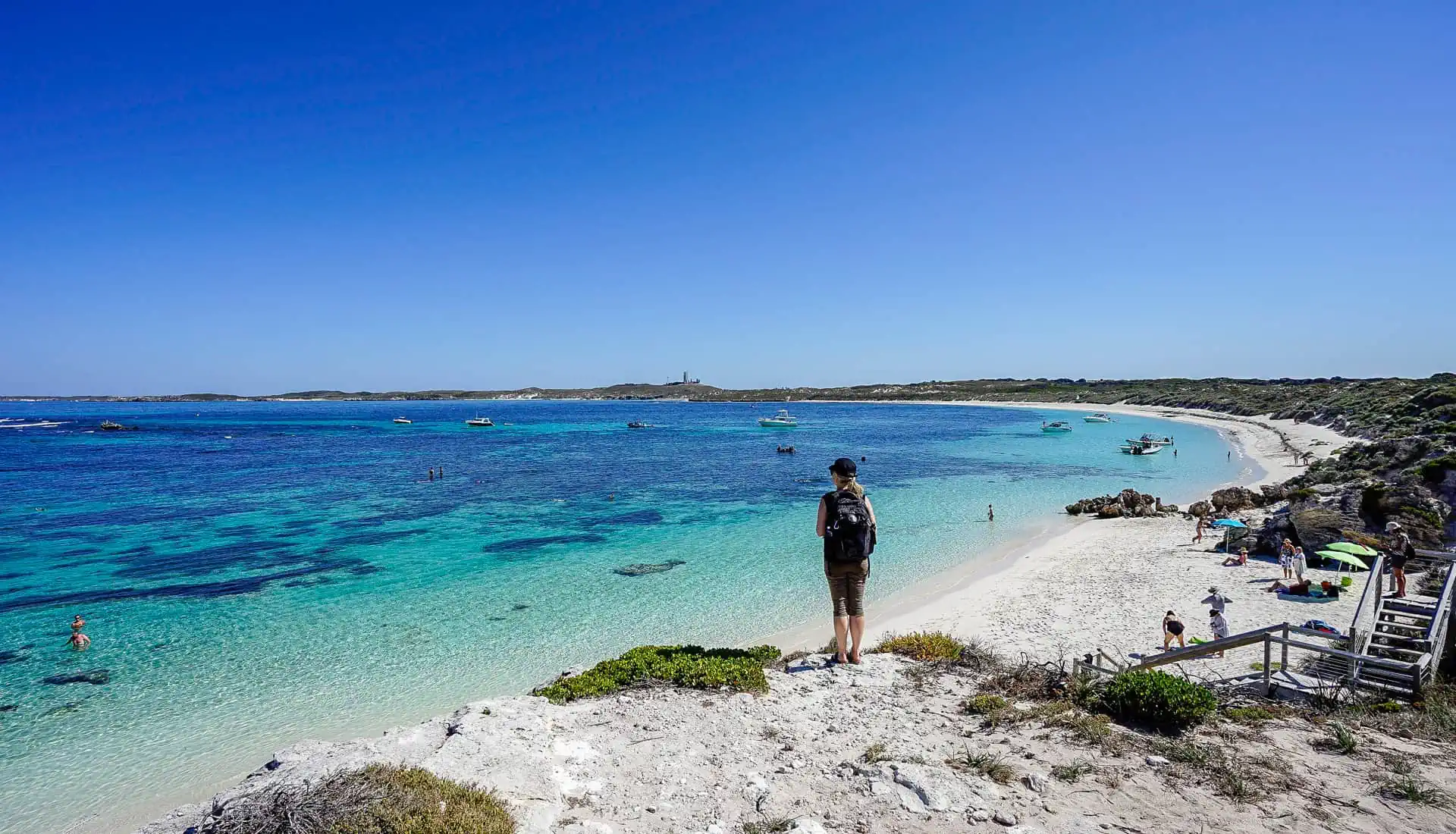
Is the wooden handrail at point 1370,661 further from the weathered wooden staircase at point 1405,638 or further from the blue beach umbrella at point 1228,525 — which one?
the blue beach umbrella at point 1228,525

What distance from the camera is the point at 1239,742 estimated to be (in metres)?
7.38

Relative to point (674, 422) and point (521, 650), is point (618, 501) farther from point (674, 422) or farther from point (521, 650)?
Result: point (674, 422)

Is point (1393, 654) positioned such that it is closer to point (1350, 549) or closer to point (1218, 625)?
point (1218, 625)

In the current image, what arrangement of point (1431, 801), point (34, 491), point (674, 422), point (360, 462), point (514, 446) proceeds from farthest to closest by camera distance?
point (674, 422) → point (514, 446) → point (360, 462) → point (34, 491) → point (1431, 801)

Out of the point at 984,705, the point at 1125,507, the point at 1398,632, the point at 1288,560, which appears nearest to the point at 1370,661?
the point at 1398,632

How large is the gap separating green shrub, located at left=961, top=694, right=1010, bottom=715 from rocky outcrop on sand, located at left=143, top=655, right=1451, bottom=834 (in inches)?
7.1

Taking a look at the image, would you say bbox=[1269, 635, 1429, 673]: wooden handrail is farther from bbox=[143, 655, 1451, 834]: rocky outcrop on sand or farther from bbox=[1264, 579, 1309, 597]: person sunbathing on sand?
bbox=[1264, 579, 1309, 597]: person sunbathing on sand

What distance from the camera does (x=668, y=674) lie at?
9.98 metres

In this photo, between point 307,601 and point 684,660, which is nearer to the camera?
point 684,660

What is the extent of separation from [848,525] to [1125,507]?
29.1 meters

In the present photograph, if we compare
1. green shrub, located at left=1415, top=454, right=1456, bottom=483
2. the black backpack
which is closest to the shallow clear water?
the black backpack

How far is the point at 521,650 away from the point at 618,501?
22.1 m

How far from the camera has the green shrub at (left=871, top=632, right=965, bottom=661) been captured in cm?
1076

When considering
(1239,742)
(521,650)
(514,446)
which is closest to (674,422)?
(514,446)
